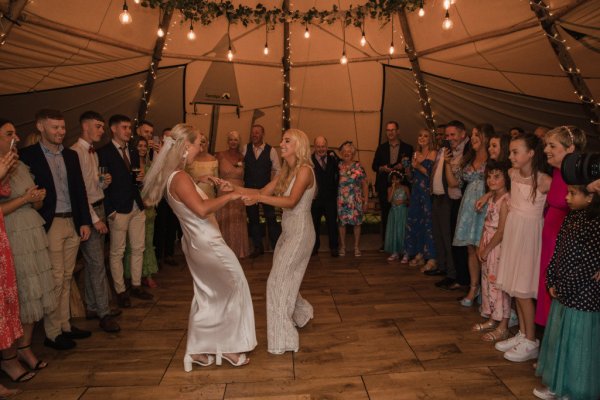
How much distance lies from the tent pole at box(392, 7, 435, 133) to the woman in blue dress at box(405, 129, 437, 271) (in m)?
2.47

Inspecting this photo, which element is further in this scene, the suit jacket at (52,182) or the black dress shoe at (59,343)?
the black dress shoe at (59,343)

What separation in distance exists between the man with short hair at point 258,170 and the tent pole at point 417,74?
2961mm

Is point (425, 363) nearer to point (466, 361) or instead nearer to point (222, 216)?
point (466, 361)

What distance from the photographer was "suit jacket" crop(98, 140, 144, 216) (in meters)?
3.75

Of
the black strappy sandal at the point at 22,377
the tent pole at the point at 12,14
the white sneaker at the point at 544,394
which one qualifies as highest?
the tent pole at the point at 12,14

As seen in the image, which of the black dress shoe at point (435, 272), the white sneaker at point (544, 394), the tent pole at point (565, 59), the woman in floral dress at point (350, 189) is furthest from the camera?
the woman in floral dress at point (350, 189)

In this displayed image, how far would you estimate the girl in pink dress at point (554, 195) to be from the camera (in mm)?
2531

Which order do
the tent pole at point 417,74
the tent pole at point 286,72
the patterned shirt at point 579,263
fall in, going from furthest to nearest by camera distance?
1. the tent pole at point 286,72
2. the tent pole at point 417,74
3. the patterned shirt at point 579,263

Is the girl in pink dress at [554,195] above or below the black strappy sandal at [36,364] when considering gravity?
above

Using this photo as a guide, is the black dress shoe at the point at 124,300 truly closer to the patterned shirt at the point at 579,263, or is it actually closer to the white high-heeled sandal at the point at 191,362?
the white high-heeled sandal at the point at 191,362

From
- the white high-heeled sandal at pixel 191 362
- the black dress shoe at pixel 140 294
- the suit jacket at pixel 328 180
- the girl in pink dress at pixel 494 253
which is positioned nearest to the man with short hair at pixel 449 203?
the girl in pink dress at pixel 494 253

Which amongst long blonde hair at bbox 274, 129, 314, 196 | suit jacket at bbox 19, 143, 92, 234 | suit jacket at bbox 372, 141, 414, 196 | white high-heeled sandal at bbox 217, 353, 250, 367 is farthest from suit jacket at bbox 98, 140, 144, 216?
suit jacket at bbox 372, 141, 414, 196

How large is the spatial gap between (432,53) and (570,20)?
2.45 m

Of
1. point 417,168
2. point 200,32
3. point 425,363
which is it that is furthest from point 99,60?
point 425,363
